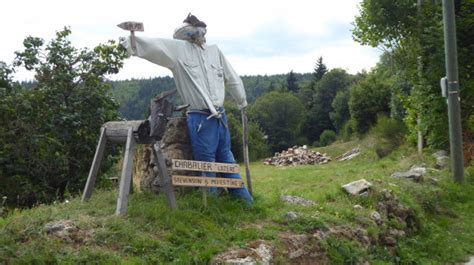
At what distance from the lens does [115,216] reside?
4930 mm

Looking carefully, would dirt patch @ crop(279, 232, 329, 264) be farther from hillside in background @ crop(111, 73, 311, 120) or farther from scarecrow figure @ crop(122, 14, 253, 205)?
hillside in background @ crop(111, 73, 311, 120)

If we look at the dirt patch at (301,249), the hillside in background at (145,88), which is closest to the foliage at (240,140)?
the hillside in background at (145,88)

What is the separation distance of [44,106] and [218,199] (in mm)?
3711

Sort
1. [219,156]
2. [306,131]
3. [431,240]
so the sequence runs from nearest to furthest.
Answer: [219,156] → [431,240] → [306,131]

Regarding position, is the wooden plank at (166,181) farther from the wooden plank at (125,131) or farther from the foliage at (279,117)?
the foliage at (279,117)

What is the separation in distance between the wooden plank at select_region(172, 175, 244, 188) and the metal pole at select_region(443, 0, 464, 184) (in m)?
5.93

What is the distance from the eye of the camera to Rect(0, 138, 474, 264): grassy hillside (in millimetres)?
4328

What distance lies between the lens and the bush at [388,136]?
18344 millimetres

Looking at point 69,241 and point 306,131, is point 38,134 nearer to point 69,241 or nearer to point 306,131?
point 69,241

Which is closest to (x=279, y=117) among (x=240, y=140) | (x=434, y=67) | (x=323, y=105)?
(x=323, y=105)

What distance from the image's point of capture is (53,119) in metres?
8.38

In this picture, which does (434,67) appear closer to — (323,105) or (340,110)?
(340,110)

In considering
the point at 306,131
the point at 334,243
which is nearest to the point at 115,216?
the point at 334,243

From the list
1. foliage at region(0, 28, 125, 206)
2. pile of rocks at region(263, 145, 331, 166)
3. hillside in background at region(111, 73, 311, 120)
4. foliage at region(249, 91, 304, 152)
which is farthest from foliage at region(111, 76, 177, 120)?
foliage at region(0, 28, 125, 206)
